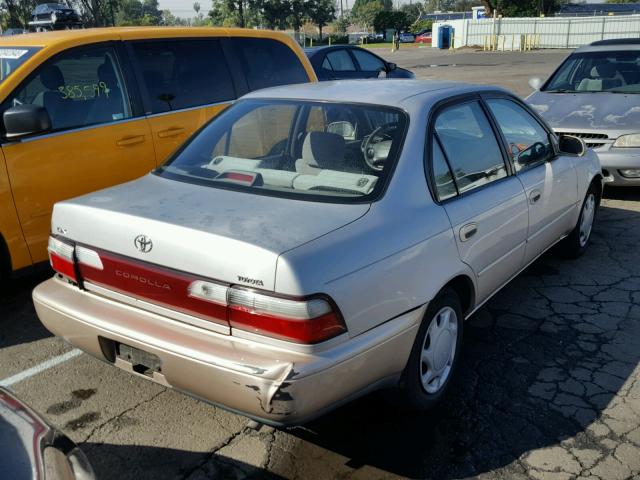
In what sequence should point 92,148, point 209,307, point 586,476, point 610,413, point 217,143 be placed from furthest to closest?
point 92,148
point 217,143
point 610,413
point 586,476
point 209,307

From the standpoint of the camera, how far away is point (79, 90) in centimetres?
483

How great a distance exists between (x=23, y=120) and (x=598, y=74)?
6.83 meters

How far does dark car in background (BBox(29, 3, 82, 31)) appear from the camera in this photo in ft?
77.7

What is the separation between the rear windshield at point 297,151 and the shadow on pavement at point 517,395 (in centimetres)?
115

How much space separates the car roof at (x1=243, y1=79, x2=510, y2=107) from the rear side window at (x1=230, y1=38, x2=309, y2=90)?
7.07 feet

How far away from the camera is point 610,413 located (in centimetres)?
327

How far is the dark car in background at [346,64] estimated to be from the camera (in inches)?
447

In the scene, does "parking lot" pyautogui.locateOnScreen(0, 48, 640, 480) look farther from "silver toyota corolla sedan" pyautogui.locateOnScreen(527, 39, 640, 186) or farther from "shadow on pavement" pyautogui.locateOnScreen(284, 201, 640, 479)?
"silver toyota corolla sedan" pyautogui.locateOnScreen(527, 39, 640, 186)

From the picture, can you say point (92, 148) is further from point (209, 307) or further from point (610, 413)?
point (610, 413)

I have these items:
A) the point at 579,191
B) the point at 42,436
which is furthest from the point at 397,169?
the point at 579,191

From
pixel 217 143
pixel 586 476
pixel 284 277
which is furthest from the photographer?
pixel 217 143

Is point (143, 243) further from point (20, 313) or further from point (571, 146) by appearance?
point (571, 146)

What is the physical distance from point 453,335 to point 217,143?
1704 mm

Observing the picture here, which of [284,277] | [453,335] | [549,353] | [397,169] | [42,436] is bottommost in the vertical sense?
[549,353]
